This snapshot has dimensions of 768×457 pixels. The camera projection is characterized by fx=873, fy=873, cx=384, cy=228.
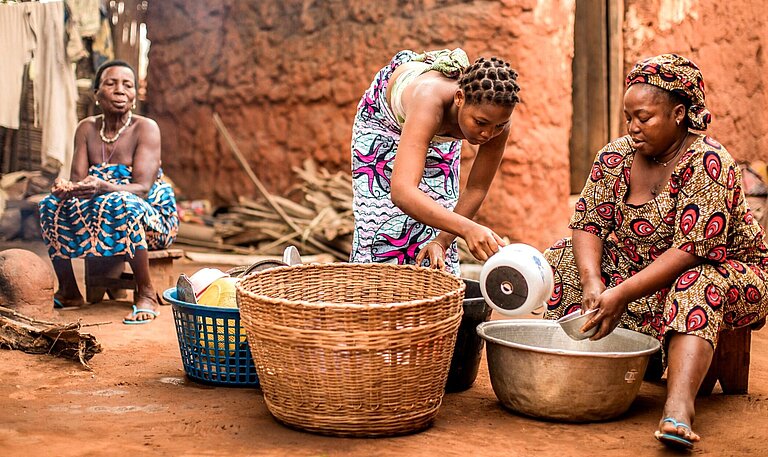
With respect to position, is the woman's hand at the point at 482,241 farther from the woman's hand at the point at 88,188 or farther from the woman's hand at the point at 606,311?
the woman's hand at the point at 88,188

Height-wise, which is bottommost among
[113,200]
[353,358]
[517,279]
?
[353,358]

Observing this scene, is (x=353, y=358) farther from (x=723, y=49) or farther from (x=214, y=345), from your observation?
(x=723, y=49)

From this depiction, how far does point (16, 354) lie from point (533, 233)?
11.9 ft

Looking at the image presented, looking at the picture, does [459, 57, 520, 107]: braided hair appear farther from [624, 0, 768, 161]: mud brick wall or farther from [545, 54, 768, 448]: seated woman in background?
[624, 0, 768, 161]: mud brick wall

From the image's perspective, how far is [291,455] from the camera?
101 inches

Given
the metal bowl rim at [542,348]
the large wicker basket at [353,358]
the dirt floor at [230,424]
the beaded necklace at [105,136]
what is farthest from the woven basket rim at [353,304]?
the beaded necklace at [105,136]

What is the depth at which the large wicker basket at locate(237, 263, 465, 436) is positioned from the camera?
8.50ft

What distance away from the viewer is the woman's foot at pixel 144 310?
4.53 meters

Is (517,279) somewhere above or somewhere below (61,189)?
below

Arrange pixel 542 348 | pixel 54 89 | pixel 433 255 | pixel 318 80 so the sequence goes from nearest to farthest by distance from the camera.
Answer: pixel 542 348 → pixel 433 255 → pixel 54 89 → pixel 318 80

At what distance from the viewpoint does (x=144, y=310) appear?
4.58 metres

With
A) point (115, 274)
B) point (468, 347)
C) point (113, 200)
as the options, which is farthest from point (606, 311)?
point (115, 274)

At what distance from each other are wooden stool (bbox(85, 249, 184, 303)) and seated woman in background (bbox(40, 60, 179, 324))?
7 cm

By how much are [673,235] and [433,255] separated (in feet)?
2.85
